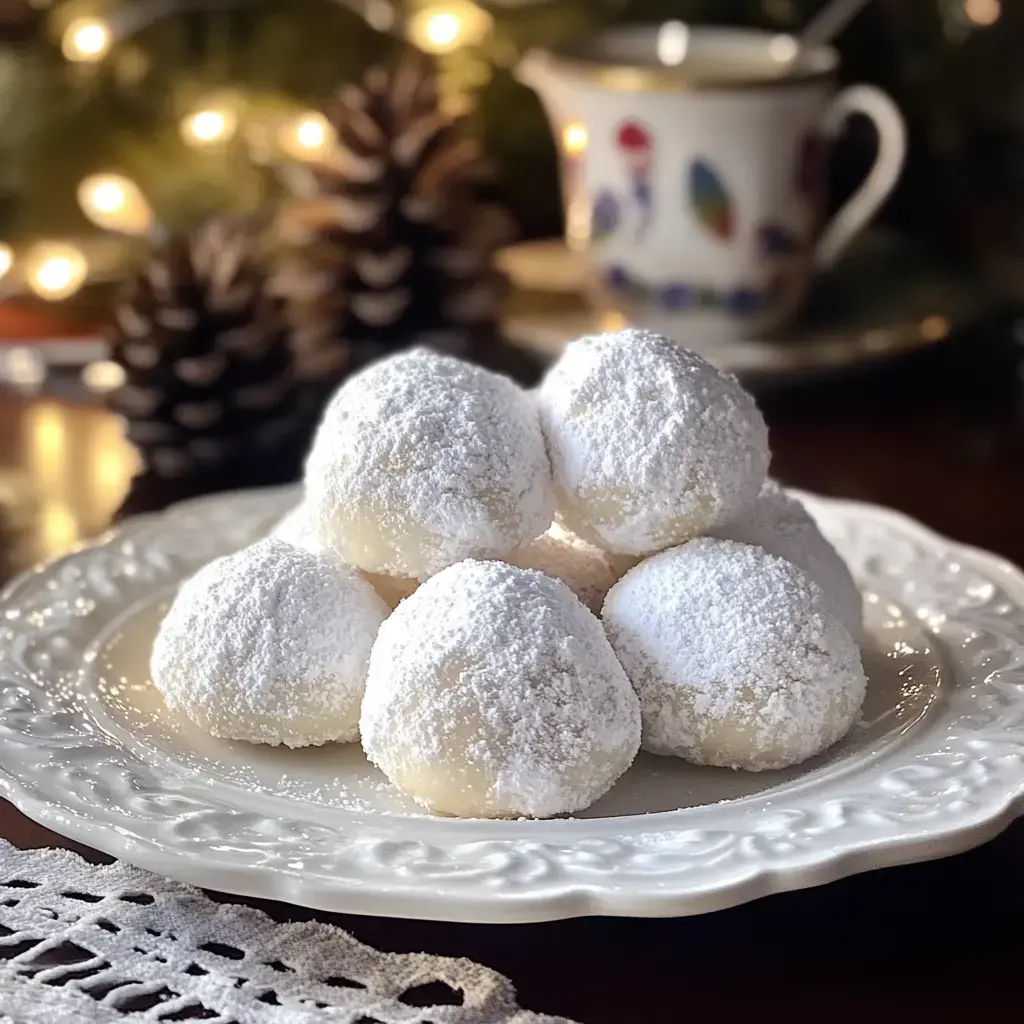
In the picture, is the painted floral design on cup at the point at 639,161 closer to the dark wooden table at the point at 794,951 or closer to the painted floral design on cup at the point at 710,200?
the painted floral design on cup at the point at 710,200

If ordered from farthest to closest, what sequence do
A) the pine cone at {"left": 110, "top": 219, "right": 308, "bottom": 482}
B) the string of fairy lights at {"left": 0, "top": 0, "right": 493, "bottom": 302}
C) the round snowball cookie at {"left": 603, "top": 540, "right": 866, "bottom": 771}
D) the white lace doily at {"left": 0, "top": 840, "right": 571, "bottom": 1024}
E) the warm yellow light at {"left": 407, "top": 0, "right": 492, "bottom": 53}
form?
the warm yellow light at {"left": 407, "top": 0, "right": 492, "bottom": 53} < the string of fairy lights at {"left": 0, "top": 0, "right": 493, "bottom": 302} < the pine cone at {"left": 110, "top": 219, "right": 308, "bottom": 482} < the round snowball cookie at {"left": 603, "top": 540, "right": 866, "bottom": 771} < the white lace doily at {"left": 0, "top": 840, "right": 571, "bottom": 1024}

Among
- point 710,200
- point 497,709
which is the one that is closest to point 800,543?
point 497,709

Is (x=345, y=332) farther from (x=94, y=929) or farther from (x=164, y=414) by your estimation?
(x=94, y=929)

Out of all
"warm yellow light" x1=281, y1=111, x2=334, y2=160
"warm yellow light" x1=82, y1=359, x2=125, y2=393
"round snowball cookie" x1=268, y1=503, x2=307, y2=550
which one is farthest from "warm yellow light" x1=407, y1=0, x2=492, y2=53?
"round snowball cookie" x1=268, y1=503, x2=307, y2=550

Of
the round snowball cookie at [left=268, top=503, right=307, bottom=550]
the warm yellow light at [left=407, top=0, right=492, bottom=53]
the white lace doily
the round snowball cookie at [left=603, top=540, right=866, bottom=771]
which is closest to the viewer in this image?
the white lace doily

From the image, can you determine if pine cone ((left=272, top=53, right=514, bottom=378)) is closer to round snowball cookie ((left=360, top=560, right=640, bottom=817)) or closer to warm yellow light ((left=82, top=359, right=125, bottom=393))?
warm yellow light ((left=82, top=359, right=125, bottom=393))

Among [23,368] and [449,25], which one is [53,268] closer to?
[23,368]

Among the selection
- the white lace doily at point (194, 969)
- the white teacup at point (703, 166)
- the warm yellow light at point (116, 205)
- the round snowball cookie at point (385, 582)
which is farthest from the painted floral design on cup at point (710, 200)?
the white lace doily at point (194, 969)
